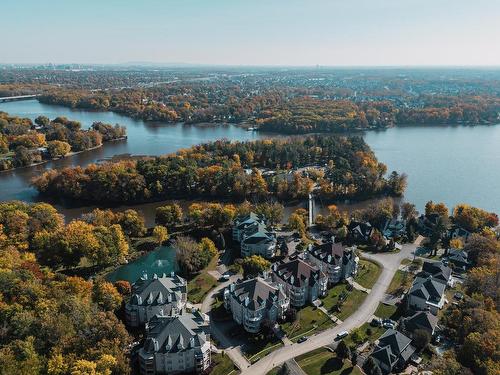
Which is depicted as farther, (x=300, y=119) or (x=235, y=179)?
(x=300, y=119)

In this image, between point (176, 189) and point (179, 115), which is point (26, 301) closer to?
point (176, 189)

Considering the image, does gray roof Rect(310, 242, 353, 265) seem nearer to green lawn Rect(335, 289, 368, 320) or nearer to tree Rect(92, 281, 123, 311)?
green lawn Rect(335, 289, 368, 320)

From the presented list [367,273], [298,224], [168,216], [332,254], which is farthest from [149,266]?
[367,273]

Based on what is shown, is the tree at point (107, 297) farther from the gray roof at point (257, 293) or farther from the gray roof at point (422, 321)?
the gray roof at point (422, 321)

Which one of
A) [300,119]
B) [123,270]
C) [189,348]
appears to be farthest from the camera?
[300,119]

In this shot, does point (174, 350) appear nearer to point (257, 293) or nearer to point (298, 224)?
point (257, 293)

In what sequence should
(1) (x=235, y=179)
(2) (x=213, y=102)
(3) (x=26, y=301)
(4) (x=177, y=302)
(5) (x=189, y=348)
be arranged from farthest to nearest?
(2) (x=213, y=102) → (1) (x=235, y=179) → (4) (x=177, y=302) → (3) (x=26, y=301) → (5) (x=189, y=348)

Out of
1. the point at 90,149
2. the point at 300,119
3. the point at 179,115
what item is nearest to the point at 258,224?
the point at 90,149

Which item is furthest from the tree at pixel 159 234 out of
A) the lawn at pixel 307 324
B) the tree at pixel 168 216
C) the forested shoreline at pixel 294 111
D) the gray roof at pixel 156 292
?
the forested shoreline at pixel 294 111
